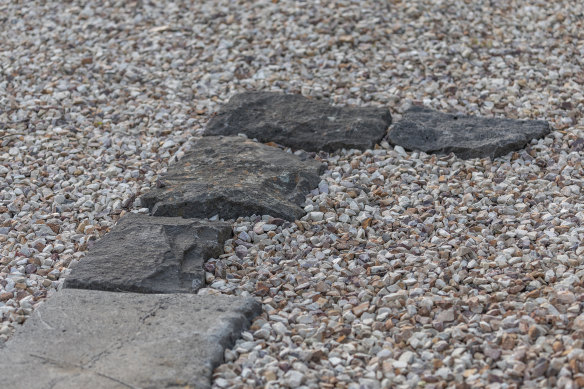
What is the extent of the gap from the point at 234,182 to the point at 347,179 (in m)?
0.66

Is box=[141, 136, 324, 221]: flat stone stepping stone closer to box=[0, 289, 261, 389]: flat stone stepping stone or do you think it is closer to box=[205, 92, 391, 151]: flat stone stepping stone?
box=[205, 92, 391, 151]: flat stone stepping stone

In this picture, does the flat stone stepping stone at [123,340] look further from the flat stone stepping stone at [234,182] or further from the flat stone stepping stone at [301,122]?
the flat stone stepping stone at [301,122]

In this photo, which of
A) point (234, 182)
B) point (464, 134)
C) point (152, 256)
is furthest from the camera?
point (464, 134)

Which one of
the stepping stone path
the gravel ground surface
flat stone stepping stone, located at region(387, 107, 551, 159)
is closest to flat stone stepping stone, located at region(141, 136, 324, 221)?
the stepping stone path

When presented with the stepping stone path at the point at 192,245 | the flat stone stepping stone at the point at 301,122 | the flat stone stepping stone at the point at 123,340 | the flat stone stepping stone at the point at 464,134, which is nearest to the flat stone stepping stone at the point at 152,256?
the stepping stone path at the point at 192,245

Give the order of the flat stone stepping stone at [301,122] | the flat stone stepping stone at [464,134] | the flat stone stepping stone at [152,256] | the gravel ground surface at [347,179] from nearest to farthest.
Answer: the gravel ground surface at [347,179] → the flat stone stepping stone at [152,256] → the flat stone stepping stone at [464,134] → the flat stone stepping stone at [301,122]

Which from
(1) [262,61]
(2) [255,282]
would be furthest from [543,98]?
(2) [255,282]

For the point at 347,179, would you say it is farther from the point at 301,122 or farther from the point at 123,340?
the point at 123,340

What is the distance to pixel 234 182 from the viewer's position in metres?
4.12

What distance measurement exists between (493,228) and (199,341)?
5.43ft

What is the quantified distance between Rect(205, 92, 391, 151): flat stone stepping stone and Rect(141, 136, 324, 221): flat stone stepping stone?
176 mm

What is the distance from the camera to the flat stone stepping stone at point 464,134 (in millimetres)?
4484

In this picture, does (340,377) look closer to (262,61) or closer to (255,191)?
(255,191)

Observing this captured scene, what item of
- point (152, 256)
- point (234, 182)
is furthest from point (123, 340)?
point (234, 182)
